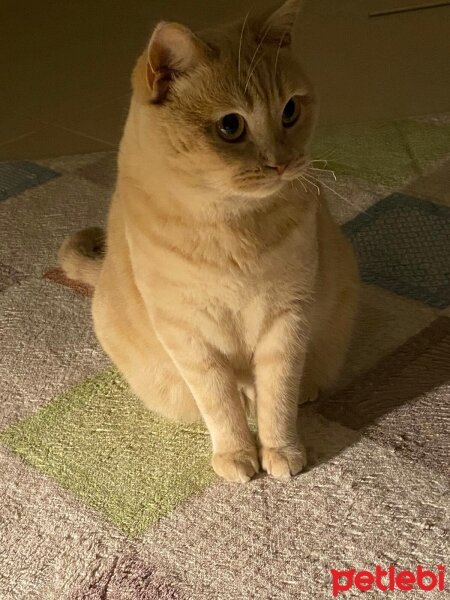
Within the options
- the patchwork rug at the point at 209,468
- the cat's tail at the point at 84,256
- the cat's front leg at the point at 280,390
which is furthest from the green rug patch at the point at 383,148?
the cat's front leg at the point at 280,390

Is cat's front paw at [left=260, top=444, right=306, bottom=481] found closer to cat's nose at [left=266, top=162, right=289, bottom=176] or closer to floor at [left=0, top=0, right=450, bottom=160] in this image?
cat's nose at [left=266, top=162, right=289, bottom=176]

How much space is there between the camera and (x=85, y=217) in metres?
2.03

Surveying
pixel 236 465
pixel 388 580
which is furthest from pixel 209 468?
pixel 388 580

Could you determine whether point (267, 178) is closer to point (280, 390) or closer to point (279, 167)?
point (279, 167)

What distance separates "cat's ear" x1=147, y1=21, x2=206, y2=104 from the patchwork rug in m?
0.40

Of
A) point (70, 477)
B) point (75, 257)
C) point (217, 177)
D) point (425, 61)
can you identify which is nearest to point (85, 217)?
point (75, 257)

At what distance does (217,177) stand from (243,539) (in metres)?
0.51

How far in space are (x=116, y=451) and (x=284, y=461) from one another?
288mm

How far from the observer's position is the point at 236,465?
122cm

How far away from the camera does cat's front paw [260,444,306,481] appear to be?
4.02 feet

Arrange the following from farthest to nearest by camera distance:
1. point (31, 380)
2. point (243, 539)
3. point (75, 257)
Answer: point (75, 257) < point (31, 380) < point (243, 539)

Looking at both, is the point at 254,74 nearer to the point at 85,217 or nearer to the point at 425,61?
the point at 85,217

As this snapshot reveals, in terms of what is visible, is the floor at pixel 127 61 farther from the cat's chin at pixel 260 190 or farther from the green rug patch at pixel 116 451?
the cat's chin at pixel 260 190

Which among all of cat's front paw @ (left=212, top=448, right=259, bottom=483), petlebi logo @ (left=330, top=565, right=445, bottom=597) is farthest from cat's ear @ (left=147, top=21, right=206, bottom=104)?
petlebi logo @ (left=330, top=565, right=445, bottom=597)
